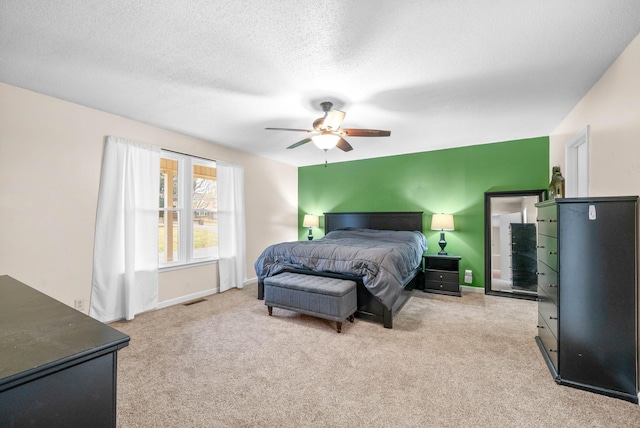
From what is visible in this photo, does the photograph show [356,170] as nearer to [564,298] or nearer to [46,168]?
[564,298]

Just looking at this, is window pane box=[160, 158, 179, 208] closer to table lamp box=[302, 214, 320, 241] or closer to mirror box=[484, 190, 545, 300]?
table lamp box=[302, 214, 320, 241]

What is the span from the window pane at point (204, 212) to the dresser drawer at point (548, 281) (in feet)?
14.1

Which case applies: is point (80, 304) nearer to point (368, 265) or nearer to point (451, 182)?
point (368, 265)

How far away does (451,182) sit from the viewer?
480cm

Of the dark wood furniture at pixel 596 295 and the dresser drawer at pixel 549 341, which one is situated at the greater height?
the dark wood furniture at pixel 596 295

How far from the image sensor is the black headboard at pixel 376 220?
507cm

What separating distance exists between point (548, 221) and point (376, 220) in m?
3.17

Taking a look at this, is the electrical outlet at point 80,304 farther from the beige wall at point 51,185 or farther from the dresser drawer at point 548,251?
the dresser drawer at point 548,251

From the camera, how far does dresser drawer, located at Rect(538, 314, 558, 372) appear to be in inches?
84.7

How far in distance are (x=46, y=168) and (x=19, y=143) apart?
29cm

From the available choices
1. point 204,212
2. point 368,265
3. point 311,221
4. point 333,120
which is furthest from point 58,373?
point 311,221

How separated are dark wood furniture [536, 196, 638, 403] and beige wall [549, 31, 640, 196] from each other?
0.30m

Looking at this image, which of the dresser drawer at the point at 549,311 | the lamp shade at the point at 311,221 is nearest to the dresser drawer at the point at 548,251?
the dresser drawer at the point at 549,311

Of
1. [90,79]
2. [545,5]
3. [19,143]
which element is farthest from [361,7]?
[19,143]
